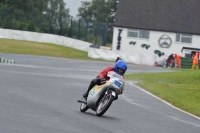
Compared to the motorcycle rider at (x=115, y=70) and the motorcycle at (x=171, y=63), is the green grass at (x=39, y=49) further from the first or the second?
the motorcycle rider at (x=115, y=70)

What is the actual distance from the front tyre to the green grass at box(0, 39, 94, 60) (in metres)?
Answer: 40.2

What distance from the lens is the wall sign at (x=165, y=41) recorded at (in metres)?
72.2

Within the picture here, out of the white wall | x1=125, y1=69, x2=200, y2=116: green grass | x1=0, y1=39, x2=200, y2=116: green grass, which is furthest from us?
the white wall

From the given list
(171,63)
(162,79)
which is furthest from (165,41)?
(162,79)

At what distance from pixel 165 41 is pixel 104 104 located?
190 ft

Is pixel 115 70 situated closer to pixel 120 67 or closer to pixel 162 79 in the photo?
pixel 120 67

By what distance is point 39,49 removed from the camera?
59.4 m

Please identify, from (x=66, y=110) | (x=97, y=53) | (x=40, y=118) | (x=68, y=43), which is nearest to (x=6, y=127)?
(x=40, y=118)

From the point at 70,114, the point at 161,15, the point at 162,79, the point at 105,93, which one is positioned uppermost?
the point at 161,15

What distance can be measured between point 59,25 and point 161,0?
39.7 ft

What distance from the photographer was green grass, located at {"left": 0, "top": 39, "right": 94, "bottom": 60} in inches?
2230

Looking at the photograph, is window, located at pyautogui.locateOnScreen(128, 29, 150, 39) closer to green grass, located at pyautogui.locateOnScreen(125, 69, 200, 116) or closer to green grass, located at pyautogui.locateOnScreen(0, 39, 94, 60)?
green grass, located at pyautogui.locateOnScreen(0, 39, 94, 60)

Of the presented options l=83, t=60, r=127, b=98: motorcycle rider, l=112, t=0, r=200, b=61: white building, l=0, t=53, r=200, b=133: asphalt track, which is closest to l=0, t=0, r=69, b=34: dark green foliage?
l=112, t=0, r=200, b=61: white building

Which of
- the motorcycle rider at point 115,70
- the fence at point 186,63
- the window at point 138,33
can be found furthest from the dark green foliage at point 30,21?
the motorcycle rider at point 115,70
